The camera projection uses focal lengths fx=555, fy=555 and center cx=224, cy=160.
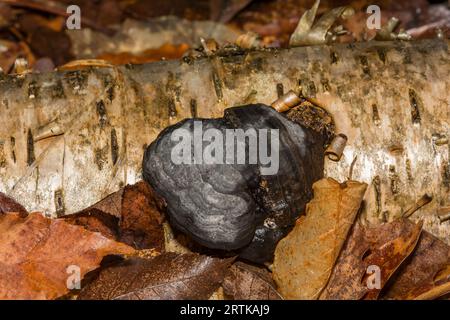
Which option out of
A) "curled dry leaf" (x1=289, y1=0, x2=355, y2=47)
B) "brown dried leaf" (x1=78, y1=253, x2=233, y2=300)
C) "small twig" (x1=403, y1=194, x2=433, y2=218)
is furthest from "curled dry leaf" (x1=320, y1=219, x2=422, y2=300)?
"curled dry leaf" (x1=289, y1=0, x2=355, y2=47)

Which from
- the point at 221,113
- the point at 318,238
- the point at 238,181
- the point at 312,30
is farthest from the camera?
the point at 312,30

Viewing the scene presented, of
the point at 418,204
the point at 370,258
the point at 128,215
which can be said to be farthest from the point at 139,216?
the point at 418,204

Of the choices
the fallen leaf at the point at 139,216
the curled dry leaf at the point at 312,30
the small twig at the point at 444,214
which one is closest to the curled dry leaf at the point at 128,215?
the fallen leaf at the point at 139,216

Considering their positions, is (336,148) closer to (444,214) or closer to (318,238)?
(318,238)

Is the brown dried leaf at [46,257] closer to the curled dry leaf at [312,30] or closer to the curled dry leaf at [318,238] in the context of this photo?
the curled dry leaf at [318,238]
